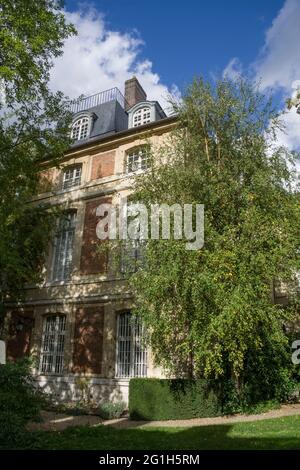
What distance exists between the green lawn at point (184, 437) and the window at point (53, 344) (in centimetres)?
667

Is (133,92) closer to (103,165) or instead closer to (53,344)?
(103,165)

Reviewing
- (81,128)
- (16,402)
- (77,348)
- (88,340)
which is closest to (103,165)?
(81,128)

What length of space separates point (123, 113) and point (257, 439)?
1671 cm

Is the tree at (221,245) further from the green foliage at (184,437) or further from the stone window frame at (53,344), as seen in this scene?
the stone window frame at (53,344)

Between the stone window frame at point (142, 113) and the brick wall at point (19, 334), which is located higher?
the stone window frame at point (142, 113)

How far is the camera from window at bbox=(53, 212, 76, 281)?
664 inches

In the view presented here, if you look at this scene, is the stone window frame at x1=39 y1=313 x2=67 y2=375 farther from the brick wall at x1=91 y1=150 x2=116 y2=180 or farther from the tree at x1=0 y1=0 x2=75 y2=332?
the brick wall at x1=91 y1=150 x2=116 y2=180

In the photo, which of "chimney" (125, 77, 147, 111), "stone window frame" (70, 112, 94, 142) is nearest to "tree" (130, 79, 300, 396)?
"stone window frame" (70, 112, 94, 142)

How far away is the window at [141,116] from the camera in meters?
18.5

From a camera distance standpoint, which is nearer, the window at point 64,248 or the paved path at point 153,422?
the paved path at point 153,422

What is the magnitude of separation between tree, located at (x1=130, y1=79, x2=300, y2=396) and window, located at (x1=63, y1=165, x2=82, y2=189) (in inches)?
254

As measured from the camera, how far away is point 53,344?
15891mm

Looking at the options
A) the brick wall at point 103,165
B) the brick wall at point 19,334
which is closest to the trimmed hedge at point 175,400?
the brick wall at point 19,334

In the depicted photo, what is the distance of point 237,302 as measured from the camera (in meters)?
9.23
